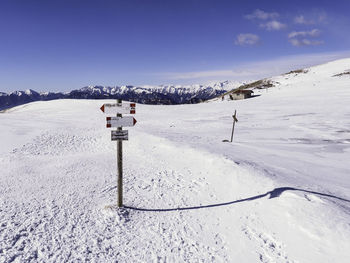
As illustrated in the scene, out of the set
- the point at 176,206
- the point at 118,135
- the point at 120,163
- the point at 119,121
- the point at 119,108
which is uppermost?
the point at 119,108

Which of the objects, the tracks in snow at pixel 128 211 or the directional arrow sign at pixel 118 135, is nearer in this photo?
the tracks in snow at pixel 128 211

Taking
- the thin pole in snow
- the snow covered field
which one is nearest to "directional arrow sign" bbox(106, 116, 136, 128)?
the thin pole in snow

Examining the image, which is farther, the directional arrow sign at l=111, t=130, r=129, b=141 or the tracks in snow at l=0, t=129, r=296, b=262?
the directional arrow sign at l=111, t=130, r=129, b=141

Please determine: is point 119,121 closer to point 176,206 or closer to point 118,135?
point 118,135

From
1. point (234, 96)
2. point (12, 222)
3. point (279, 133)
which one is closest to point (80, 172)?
point (12, 222)

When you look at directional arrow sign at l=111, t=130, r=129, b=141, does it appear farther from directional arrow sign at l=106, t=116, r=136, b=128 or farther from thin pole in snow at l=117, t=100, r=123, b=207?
directional arrow sign at l=106, t=116, r=136, b=128

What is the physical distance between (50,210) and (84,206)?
115 cm

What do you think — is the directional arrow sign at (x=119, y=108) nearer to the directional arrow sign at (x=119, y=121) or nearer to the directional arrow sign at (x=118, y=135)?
the directional arrow sign at (x=119, y=121)

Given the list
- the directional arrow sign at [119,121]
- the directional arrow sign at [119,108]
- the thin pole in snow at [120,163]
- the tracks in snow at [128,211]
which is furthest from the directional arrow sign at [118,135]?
the tracks in snow at [128,211]

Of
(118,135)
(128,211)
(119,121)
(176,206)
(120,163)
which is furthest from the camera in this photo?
(176,206)

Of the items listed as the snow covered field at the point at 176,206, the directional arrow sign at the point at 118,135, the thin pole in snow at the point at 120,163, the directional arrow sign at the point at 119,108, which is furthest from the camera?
the thin pole in snow at the point at 120,163

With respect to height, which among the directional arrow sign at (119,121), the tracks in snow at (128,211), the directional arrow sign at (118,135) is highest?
the directional arrow sign at (119,121)

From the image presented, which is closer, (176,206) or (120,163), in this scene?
(120,163)

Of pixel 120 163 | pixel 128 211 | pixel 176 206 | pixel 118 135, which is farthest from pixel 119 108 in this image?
pixel 176 206
